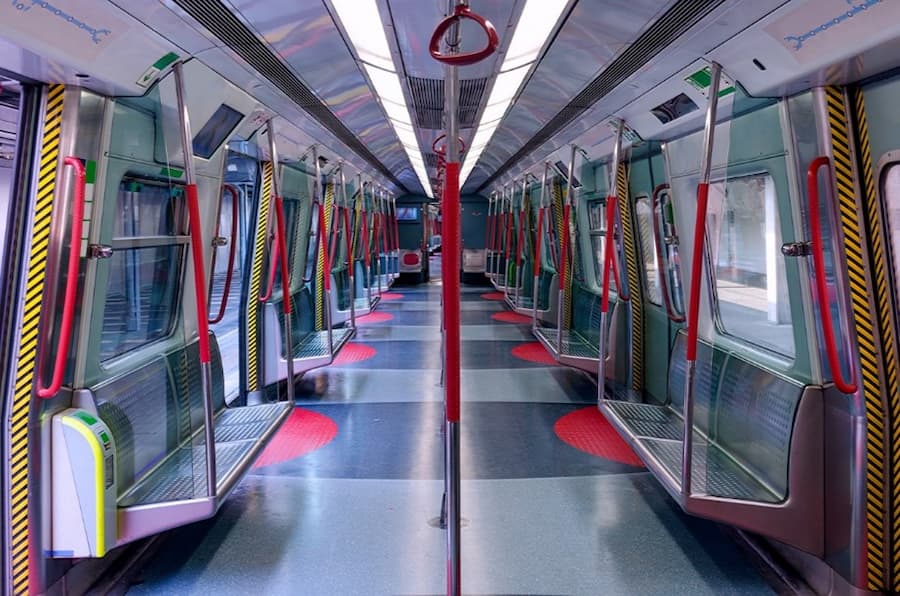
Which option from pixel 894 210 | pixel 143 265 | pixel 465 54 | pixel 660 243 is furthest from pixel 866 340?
pixel 143 265

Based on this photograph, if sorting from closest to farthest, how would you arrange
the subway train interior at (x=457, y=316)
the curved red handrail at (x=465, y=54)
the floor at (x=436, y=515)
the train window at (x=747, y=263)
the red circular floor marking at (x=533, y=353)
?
the curved red handrail at (x=465, y=54) → the subway train interior at (x=457, y=316) → the floor at (x=436, y=515) → the train window at (x=747, y=263) → the red circular floor marking at (x=533, y=353)

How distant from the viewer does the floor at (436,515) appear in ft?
11.9

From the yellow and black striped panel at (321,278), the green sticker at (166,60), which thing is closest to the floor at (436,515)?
the yellow and black striped panel at (321,278)

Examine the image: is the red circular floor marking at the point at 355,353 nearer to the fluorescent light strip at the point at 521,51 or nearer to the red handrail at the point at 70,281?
the fluorescent light strip at the point at 521,51

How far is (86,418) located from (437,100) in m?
4.13

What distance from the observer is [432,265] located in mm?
29797

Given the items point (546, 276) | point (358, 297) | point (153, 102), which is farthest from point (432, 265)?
point (153, 102)

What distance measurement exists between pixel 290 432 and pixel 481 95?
3.45 meters

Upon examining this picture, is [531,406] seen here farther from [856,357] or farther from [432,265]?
[432,265]

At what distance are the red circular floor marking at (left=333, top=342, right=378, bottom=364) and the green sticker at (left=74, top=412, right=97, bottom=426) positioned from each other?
589 cm

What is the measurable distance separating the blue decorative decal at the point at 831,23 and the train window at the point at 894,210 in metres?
0.76

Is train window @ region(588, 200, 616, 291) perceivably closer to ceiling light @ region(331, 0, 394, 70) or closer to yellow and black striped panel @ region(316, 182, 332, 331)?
yellow and black striped panel @ region(316, 182, 332, 331)

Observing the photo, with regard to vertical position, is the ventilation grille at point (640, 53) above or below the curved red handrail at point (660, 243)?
above

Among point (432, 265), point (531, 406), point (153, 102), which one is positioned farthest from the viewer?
point (432, 265)
